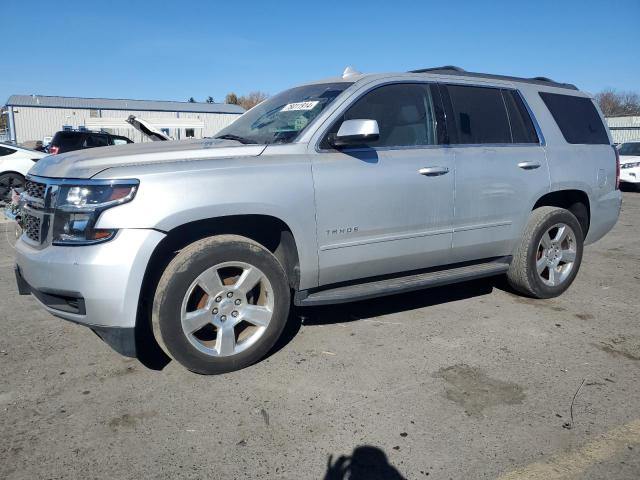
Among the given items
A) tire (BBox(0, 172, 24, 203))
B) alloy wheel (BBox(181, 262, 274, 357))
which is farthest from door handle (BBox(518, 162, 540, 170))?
tire (BBox(0, 172, 24, 203))

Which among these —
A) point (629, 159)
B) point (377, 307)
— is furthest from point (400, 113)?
point (629, 159)

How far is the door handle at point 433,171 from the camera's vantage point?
382cm

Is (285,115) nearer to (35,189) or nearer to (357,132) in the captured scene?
(357,132)

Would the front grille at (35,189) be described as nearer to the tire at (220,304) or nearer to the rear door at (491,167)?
the tire at (220,304)

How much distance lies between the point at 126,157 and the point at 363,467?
2.16m

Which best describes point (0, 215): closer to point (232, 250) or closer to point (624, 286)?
point (232, 250)

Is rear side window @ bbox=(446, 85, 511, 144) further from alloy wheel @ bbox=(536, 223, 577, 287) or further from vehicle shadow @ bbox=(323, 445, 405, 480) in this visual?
vehicle shadow @ bbox=(323, 445, 405, 480)

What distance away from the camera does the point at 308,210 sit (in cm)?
335

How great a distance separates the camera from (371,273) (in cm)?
375

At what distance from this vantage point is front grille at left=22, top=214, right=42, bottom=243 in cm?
311

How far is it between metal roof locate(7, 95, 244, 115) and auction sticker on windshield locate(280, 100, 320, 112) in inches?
2040

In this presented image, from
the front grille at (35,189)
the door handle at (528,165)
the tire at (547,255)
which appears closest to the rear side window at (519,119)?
the door handle at (528,165)

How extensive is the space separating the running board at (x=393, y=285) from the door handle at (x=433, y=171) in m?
0.79

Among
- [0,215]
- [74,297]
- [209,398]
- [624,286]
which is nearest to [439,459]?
[209,398]
